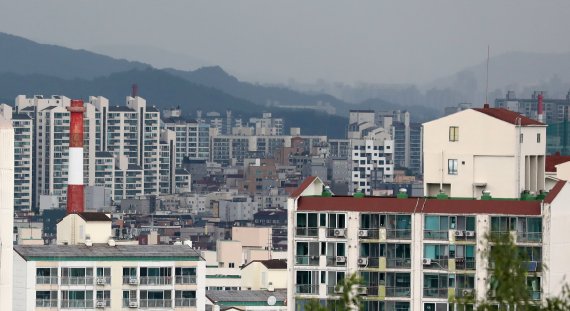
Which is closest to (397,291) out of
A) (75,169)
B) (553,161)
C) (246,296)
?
(553,161)

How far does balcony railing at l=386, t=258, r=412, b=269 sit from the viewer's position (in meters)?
35.0

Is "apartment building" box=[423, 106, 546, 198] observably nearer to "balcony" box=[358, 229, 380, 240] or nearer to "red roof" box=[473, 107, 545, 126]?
"red roof" box=[473, 107, 545, 126]

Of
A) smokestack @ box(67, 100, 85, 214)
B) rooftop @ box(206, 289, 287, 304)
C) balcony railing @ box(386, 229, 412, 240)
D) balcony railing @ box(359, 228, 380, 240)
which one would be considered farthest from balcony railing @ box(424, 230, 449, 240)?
smokestack @ box(67, 100, 85, 214)

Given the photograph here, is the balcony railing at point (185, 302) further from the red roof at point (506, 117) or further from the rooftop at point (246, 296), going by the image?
the rooftop at point (246, 296)

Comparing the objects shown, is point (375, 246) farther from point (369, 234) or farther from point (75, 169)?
point (75, 169)

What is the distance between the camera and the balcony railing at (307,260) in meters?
35.2

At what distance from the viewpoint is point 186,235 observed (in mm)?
143500

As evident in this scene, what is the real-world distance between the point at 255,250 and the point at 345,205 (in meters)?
56.1

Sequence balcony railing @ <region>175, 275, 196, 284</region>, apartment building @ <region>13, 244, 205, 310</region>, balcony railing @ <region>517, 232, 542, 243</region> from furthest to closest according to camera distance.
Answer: balcony railing @ <region>175, 275, 196, 284</region> < apartment building @ <region>13, 244, 205, 310</region> < balcony railing @ <region>517, 232, 542, 243</region>

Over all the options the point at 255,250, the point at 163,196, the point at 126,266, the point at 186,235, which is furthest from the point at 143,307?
the point at 163,196

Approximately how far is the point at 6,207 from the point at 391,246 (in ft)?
24.8

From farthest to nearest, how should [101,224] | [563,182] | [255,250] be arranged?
[255,250] < [101,224] < [563,182]

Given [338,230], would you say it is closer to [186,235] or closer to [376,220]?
[376,220]

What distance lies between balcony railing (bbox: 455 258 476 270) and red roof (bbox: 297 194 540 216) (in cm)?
63
